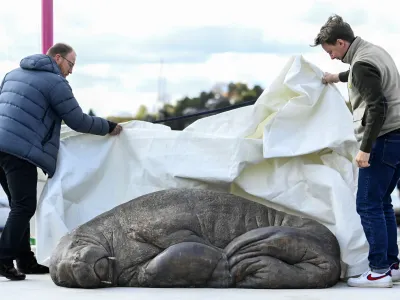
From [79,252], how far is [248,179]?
4.85ft

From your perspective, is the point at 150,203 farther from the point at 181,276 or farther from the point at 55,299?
the point at 55,299

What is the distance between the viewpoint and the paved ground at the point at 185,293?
5121 millimetres

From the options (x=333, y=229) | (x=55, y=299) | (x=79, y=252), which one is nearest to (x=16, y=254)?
(x=79, y=252)

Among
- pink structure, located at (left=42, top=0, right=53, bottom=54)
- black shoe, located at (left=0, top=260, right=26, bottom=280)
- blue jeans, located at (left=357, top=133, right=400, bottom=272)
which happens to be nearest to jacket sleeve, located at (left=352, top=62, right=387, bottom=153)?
blue jeans, located at (left=357, top=133, right=400, bottom=272)

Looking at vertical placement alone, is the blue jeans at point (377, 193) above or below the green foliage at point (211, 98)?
above

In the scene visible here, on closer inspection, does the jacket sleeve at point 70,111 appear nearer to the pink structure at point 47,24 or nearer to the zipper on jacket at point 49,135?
the zipper on jacket at point 49,135

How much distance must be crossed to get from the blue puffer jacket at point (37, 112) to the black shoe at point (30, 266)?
77cm

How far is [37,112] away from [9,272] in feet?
3.87

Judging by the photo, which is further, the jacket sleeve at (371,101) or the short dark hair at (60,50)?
the short dark hair at (60,50)

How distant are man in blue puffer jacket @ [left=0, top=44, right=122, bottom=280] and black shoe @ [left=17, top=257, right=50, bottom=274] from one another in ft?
0.93

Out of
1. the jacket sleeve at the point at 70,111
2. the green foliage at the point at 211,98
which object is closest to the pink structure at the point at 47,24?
the jacket sleeve at the point at 70,111

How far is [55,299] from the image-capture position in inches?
199

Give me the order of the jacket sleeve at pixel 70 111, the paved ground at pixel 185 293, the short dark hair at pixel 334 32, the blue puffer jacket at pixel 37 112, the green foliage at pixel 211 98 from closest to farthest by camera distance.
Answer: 1. the paved ground at pixel 185 293
2. the short dark hair at pixel 334 32
3. the blue puffer jacket at pixel 37 112
4. the jacket sleeve at pixel 70 111
5. the green foliage at pixel 211 98

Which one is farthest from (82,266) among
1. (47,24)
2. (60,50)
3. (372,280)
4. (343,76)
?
(47,24)
